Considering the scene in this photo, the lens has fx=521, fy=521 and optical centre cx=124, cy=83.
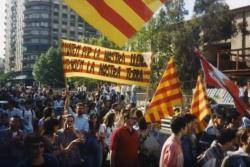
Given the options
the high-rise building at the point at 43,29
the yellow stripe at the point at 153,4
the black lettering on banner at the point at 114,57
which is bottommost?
the black lettering on banner at the point at 114,57

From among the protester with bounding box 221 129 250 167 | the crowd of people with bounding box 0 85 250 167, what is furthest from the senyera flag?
the protester with bounding box 221 129 250 167

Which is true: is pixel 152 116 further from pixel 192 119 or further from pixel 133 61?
pixel 192 119

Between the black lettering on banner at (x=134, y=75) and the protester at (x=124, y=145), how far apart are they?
2516mm

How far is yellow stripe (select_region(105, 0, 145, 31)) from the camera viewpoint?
6571 millimetres

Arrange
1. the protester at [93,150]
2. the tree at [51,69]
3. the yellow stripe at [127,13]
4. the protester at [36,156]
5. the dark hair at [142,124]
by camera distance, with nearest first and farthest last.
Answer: the protester at [36,156] → the yellow stripe at [127,13] → the protester at [93,150] → the dark hair at [142,124] → the tree at [51,69]

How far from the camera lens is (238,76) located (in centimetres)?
2877

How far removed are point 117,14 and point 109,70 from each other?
141 inches

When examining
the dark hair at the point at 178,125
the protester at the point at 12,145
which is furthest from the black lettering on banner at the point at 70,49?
the dark hair at the point at 178,125

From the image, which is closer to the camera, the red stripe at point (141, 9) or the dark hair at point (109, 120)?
the red stripe at point (141, 9)

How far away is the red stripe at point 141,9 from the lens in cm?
666

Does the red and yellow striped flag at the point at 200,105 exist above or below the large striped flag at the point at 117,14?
below

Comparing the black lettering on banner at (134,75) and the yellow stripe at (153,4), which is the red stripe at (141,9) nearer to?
the yellow stripe at (153,4)

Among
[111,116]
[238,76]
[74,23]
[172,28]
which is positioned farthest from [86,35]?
[111,116]

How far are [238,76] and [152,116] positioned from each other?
19.4 meters
